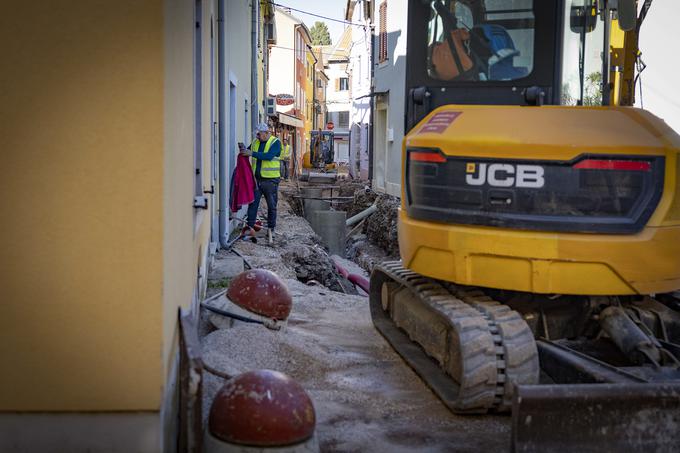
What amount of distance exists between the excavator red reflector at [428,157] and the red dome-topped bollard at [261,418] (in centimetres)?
213

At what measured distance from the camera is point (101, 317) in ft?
11.3

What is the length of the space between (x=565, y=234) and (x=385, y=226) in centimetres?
1591

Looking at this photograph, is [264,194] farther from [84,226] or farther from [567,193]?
[84,226]

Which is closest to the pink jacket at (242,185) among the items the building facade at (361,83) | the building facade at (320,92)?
the building facade at (361,83)

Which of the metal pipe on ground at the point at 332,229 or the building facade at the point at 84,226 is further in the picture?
the metal pipe on ground at the point at 332,229

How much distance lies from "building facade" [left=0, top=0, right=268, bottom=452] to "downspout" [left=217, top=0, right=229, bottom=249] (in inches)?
277

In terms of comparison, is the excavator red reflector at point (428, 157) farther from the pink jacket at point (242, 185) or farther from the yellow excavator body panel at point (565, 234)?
the pink jacket at point (242, 185)

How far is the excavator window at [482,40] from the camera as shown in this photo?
5.76 meters

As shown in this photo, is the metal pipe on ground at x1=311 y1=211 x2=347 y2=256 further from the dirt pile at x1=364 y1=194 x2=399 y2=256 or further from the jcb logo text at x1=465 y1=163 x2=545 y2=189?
the jcb logo text at x1=465 y1=163 x2=545 y2=189

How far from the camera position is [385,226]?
824 inches

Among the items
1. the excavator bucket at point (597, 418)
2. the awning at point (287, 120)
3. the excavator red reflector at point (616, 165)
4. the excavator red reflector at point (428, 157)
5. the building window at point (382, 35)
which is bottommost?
the excavator bucket at point (597, 418)


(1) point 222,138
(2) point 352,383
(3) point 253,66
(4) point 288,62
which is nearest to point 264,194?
(1) point 222,138

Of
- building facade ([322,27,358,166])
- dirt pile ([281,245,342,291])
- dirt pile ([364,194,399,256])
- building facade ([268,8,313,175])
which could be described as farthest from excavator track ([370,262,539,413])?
building facade ([322,27,358,166])

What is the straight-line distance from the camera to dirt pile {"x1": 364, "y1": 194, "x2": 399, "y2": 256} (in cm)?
1989
